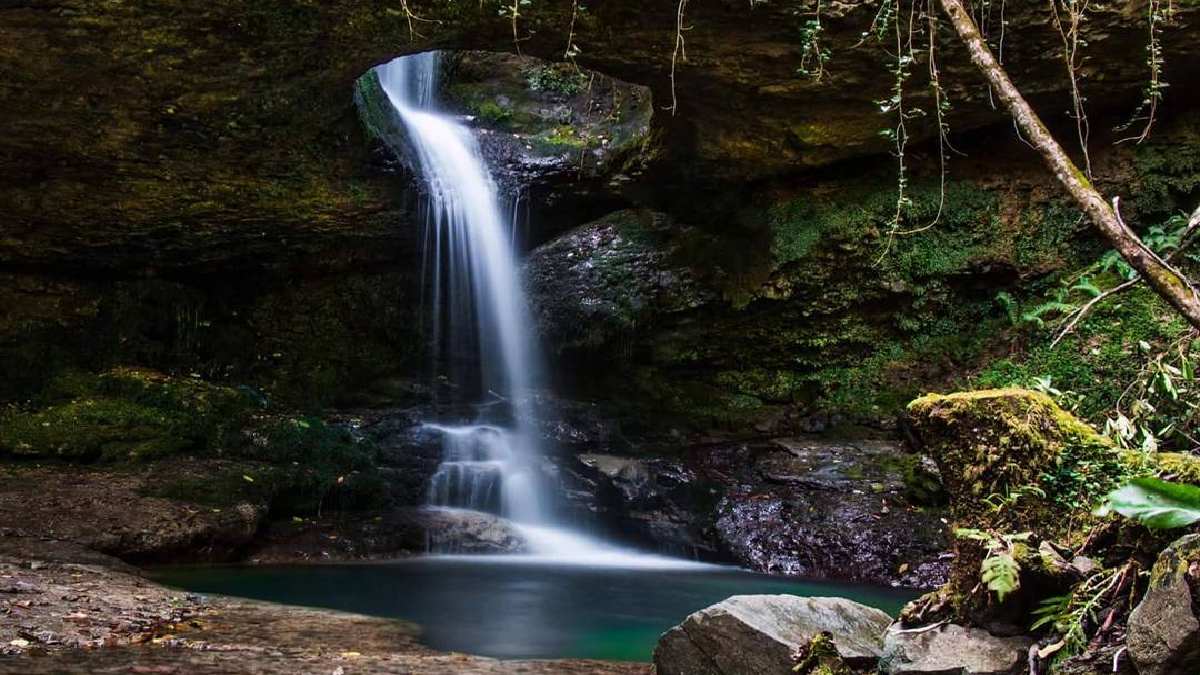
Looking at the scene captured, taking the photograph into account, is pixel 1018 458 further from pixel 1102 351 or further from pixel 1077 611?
pixel 1102 351

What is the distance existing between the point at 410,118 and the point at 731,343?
16.0 ft

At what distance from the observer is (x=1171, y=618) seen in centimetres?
227

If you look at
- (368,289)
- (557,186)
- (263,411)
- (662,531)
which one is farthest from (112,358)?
(662,531)

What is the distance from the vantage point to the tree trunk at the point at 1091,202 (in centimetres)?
210

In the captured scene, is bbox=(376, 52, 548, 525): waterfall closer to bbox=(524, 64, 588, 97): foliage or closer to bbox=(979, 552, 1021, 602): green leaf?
bbox=(524, 64, 588, 97): foliage

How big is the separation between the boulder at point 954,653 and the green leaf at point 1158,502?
65.4 inches

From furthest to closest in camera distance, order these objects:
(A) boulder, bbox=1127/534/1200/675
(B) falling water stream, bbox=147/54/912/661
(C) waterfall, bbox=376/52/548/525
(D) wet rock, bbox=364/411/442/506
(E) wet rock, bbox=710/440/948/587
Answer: (C) waterfall, bbox=376/52/548/525
(D) wet rock, bbox=364/411/442/506
(E) wet rock, bbox=710/440/948/587
(B) falling water stream, bbox=147/54/912/661
(A) boulder, bbox=1127/534/1200/675

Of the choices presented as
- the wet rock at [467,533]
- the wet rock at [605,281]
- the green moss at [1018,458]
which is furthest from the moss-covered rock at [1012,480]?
the wet rock at [605,281]

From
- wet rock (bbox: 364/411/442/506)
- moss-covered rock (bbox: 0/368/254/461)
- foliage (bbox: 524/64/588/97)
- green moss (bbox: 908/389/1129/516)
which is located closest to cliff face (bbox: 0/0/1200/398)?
moss-covered rock (bbox: 0/368/254/461)

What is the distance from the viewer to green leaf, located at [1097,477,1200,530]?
4.23ft

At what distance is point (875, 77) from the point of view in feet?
25.8

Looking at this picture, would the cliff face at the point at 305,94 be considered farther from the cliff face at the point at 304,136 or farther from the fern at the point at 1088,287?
the fern at the point at 1088,287

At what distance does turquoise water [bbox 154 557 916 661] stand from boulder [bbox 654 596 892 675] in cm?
138

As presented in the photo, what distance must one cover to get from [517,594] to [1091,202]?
527 cm
